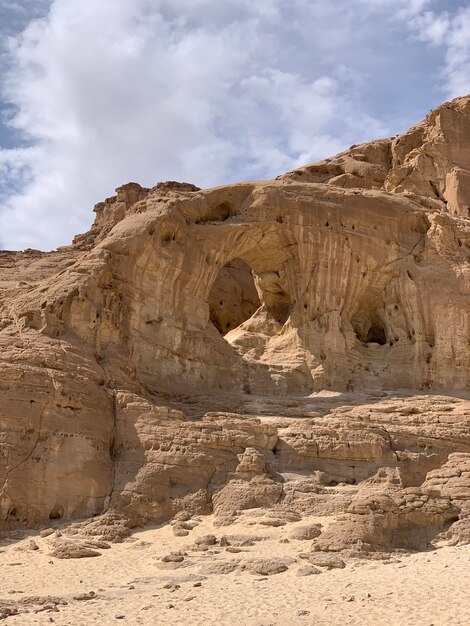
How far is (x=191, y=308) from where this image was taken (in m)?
25.8

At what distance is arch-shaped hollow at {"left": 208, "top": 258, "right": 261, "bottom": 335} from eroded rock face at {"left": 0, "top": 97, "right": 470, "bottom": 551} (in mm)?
6478

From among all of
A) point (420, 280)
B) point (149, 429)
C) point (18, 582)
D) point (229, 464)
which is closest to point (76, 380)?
point (149, 429)

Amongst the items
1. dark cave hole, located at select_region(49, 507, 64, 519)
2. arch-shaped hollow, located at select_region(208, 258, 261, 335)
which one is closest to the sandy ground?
dark cave hole, located at select_region(49, 507, 64, 519)

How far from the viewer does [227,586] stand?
13.8 m

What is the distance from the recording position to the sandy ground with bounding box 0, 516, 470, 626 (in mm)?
11938

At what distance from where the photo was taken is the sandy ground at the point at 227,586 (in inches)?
470

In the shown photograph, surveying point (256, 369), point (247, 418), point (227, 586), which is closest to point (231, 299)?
point (256, 369)

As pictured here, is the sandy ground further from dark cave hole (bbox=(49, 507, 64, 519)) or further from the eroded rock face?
the eroded rock face

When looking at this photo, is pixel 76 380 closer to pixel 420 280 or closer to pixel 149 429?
pixel 149 429

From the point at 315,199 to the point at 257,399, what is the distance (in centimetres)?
838

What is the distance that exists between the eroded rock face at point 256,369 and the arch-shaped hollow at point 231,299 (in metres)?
6.48

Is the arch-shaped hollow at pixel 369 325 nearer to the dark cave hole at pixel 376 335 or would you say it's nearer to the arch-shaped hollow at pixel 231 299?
the dark cave hole at pixel 376 335

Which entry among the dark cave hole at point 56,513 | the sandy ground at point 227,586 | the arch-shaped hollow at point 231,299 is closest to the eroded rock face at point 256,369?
the dark cave hole at point 56,513

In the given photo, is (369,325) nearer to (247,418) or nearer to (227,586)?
(247,418)
